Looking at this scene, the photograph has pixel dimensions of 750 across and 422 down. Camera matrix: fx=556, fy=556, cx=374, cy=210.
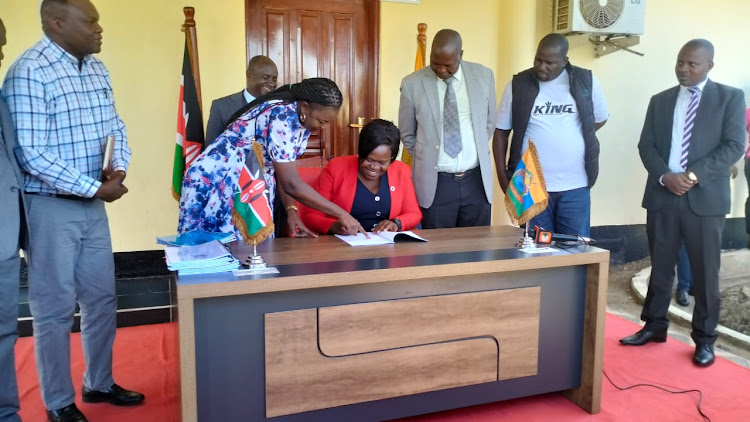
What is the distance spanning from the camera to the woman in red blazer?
252 centimetres

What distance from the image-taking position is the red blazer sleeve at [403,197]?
266 centimetres

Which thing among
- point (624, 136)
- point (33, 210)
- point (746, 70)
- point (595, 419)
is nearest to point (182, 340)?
point (33, 210)

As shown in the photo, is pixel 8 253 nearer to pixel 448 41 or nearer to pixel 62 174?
pixel 62 174

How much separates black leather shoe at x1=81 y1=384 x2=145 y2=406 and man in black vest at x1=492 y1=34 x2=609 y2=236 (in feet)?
6.86

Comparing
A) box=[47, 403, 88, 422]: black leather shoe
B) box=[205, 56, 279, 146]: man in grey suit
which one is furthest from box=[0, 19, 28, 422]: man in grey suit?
box=[205, 56, 279, 146]: man in grey suit

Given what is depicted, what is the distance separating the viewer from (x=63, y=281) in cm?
199

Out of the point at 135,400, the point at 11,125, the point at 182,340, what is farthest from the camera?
the point at 135,400

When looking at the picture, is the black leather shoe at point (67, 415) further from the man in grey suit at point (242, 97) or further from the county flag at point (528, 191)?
the county flag at point (528, 191)

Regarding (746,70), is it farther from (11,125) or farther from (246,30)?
(11,125)

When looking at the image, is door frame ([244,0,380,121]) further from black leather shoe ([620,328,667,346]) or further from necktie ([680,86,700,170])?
black leather shoe ([620,328,667,346])

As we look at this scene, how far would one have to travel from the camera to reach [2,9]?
3.42 meters

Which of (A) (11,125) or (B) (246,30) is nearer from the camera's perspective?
(A) (11,125)

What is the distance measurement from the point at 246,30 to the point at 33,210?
2.38m

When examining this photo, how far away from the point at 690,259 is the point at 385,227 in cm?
156
